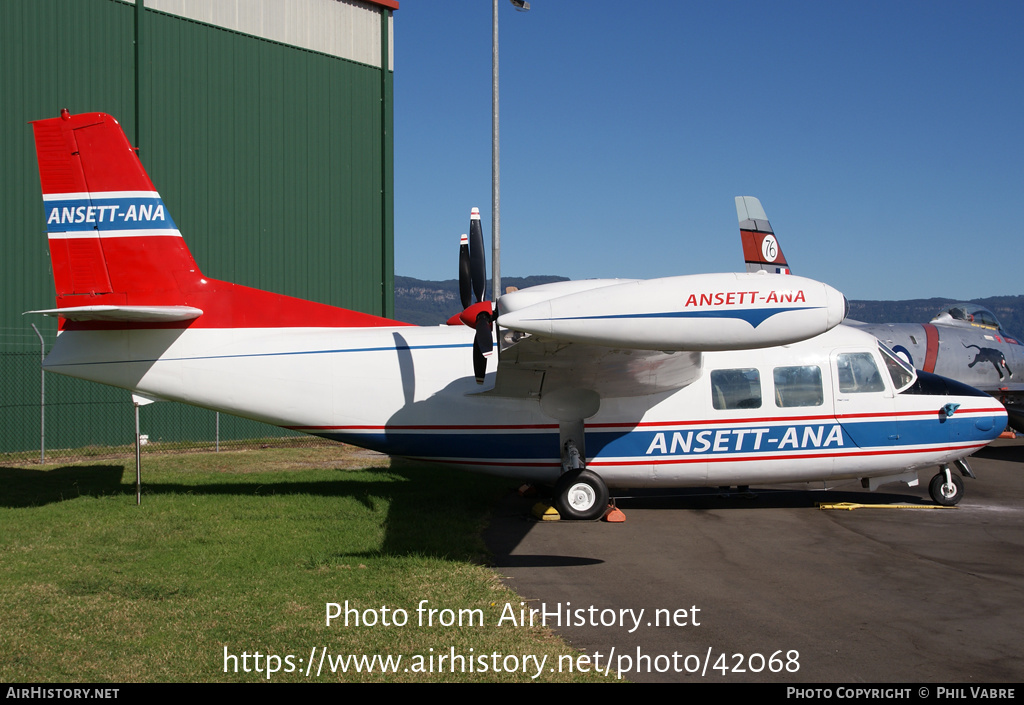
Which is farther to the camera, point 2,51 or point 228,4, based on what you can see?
point 228,4

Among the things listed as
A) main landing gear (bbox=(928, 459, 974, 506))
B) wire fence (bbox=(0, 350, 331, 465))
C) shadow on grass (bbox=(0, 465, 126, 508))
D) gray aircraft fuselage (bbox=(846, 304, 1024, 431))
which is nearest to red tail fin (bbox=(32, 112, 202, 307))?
shadow on grass (bbox=(0, 465, 126, 508))

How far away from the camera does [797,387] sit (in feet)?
37.1

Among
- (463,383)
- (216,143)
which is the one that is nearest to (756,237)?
(216,143)

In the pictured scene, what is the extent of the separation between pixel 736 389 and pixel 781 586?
152 inches

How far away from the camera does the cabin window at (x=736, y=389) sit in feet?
36.8

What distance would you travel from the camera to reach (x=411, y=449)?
448 inches

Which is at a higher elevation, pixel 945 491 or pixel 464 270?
pixel 464 270

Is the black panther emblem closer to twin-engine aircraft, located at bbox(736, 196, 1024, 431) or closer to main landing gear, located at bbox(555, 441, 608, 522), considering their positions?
twin-engine aircraft, located at bbox(736, 196, 1024, 431)

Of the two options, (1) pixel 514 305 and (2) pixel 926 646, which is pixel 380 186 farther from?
(2) pixel 926 646

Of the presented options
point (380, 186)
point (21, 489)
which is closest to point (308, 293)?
point (380, 186)

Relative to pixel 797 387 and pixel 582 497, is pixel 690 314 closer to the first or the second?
pixel 582 497

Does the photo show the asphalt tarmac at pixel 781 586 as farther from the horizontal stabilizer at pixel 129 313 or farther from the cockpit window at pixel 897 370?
the horizontal stabilizer at pixel 129 313

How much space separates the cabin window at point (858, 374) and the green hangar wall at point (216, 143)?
51.4 ft

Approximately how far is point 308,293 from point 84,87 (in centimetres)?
748
